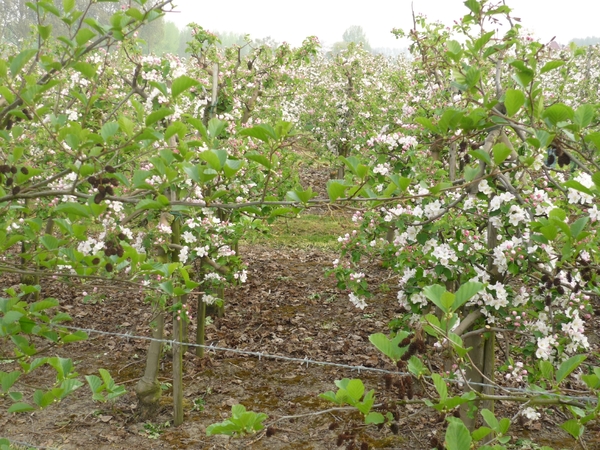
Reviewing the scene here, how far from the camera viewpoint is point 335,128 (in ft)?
42.5

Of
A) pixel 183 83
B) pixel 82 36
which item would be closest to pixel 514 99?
pixel 183 83

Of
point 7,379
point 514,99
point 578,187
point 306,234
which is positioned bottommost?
point 306,234

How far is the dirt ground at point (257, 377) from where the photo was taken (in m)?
3.93

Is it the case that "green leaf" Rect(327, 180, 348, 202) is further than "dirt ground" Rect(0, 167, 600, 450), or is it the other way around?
"dirt ground" Rect(0, 167, 600, 450)

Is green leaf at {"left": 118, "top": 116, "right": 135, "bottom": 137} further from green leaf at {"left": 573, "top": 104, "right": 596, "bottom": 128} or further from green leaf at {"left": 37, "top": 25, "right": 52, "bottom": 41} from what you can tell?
green leaf at {"left": 573, "top": 104, "right": 596, "bottom": 128}

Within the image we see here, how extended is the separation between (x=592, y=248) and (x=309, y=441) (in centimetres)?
256

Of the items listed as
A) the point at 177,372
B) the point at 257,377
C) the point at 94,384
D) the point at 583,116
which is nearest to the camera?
the point at 583,116

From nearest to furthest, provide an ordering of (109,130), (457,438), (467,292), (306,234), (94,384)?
(457,438) → (467,292) → (109,130) → (94,384) → (306,234)

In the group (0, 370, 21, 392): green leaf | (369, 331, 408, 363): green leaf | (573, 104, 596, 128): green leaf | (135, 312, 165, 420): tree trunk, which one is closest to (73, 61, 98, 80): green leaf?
(0, 370, 21, 392): green leaf

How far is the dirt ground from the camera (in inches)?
155

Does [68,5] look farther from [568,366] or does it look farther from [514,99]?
[568,366]

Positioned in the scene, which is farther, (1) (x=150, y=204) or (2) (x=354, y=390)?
(1) (x=150, y=204)

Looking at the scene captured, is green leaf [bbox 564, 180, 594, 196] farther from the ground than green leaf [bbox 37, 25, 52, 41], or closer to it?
closer to it

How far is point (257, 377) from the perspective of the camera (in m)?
4.91
